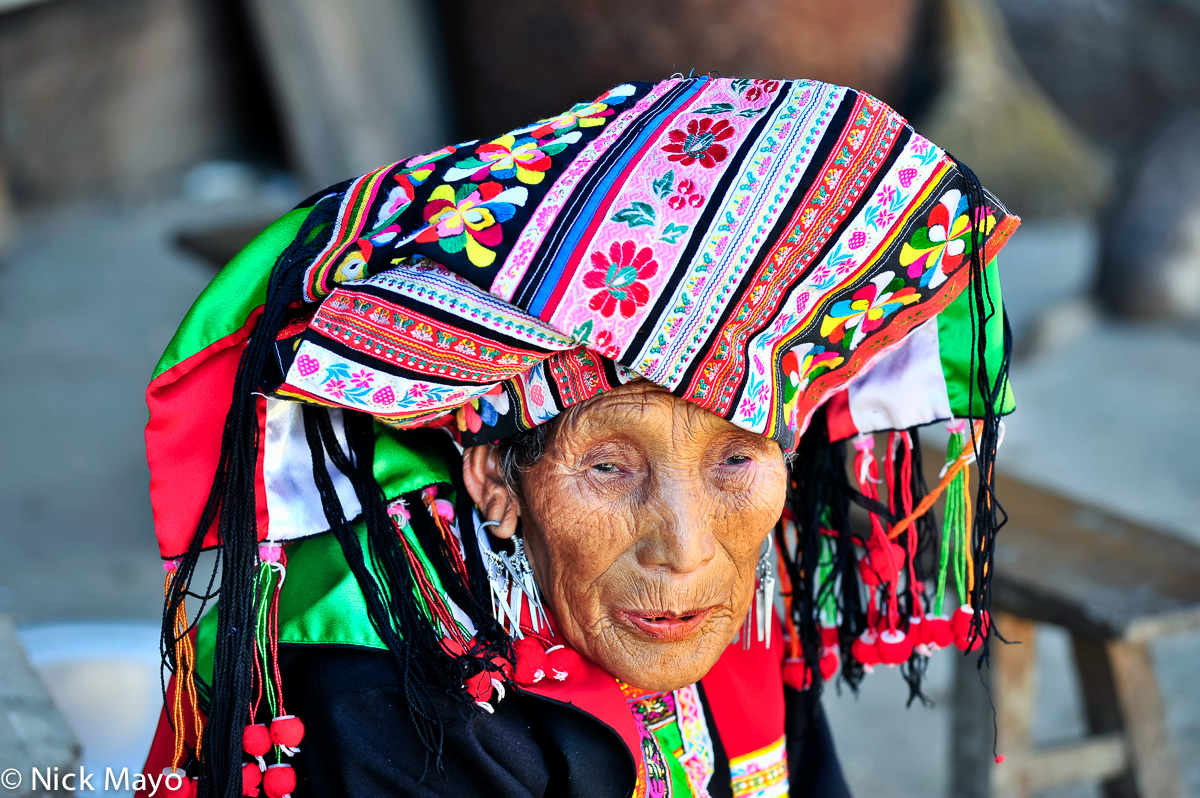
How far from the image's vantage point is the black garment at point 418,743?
1.33 meters

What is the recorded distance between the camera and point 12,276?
5.42m

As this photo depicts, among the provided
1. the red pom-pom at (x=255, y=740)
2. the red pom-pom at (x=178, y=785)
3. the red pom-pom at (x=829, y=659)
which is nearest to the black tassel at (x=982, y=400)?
the red pom-pom at (x=829, y=659)

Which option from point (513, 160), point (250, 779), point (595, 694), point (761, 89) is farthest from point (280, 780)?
point (761, 89)

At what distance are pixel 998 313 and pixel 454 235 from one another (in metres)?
0.69

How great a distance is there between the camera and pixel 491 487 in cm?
146

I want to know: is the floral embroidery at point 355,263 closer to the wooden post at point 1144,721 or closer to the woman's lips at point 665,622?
the woman's lips at point 665,622

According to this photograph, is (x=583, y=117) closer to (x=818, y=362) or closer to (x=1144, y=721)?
(x=818, y=362)

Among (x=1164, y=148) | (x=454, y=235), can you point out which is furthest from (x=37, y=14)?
(x=1164, y=148)

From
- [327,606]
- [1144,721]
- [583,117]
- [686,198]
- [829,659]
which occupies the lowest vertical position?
[1144,721]

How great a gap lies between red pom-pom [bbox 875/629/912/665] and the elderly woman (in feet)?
0.31

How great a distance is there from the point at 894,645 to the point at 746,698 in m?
0.24

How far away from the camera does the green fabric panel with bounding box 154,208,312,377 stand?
1.26m

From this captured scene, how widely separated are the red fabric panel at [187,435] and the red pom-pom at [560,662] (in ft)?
1.42

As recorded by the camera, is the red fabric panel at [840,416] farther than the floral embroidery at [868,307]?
Yes
